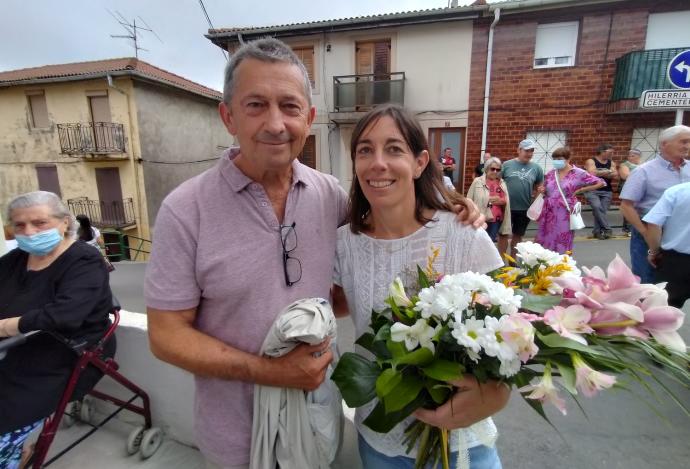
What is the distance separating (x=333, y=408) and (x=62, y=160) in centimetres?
1937

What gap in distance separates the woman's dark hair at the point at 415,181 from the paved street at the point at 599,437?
1.22 m

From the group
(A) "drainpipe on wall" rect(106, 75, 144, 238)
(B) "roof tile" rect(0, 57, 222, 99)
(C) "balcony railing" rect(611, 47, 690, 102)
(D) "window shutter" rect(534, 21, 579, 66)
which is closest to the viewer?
(C) "balcony railing" rect(611, 47, 690, 102)

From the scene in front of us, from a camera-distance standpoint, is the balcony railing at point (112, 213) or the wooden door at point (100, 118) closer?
the wooden door at point (100, 118)

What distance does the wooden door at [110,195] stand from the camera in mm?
15188

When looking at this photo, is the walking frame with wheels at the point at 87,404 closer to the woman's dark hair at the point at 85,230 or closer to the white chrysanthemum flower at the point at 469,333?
the white chrysanthemum flower at the point at 469,333

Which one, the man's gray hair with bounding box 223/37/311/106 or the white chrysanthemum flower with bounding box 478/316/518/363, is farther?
the man's gray hair with bounding box 223/37/311/106

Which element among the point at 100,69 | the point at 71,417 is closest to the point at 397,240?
the point at 71,417

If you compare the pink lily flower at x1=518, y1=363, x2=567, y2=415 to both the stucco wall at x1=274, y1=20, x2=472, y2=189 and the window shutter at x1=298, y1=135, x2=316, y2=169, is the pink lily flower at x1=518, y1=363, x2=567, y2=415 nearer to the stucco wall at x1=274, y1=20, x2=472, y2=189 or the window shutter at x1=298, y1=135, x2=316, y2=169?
the stucco wall at x1=274, y1=20, x2=472, y2=189

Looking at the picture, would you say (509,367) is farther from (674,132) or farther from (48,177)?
(48,177)

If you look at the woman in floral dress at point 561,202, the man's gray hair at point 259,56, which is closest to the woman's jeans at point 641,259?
the woman in floral dress at point 561,202

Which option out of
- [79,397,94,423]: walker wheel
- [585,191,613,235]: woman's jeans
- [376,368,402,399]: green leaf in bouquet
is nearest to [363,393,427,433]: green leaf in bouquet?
[376,368,402,399]: green leaf in bouquet

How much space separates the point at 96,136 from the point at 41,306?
15.7 meters

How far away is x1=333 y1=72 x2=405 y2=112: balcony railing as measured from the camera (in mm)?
11453

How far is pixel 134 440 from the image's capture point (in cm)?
238
